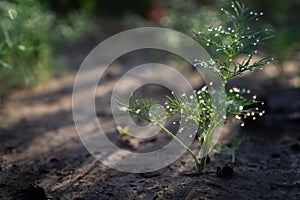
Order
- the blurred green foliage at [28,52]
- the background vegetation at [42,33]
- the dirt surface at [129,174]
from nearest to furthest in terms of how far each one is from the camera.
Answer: the dirt surface at [129,174] → the background vegetation at [42,33] → the blurred green foliage at [28,52]

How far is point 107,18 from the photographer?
287 inches

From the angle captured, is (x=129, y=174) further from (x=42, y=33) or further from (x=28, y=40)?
(x=42, y=33)

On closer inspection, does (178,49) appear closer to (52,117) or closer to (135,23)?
(135,23)

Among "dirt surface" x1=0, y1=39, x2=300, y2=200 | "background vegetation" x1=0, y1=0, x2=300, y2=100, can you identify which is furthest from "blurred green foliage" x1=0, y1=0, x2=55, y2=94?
"dirt surface" x1=0, y1=39, x2=300, y2=200

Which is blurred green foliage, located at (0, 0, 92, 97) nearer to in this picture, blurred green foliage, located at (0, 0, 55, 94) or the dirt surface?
blurred green foliage, located at (0, 0, 55, 94)

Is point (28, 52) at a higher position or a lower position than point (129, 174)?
higher

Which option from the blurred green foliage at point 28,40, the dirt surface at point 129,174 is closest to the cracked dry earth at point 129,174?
the dirt surface at point 129,174

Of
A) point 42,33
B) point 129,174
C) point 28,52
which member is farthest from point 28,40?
point 129,174

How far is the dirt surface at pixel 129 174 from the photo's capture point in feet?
7.42

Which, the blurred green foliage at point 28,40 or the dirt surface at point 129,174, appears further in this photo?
the blurred green foliage at point 28,40

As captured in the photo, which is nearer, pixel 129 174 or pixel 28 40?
pixel 129 174

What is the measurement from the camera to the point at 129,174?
8.21 feet

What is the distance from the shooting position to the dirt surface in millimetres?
2262

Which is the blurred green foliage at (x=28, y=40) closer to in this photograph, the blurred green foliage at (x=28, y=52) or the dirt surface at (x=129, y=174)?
the blurred green foliage at (x=28, y=52)
